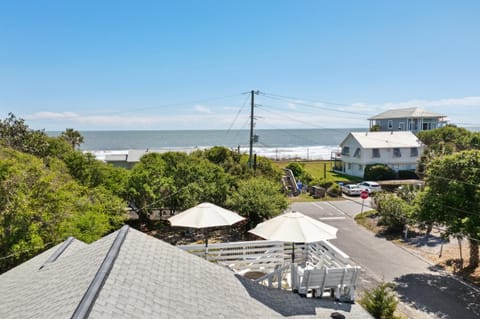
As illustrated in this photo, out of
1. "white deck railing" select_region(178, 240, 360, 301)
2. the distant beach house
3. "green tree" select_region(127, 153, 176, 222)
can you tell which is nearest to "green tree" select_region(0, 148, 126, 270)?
"white deck railing" select_region(178, 240, 360, 301)

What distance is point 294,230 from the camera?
8.97m

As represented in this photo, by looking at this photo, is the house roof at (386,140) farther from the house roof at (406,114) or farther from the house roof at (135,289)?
the house roof at (135,289)

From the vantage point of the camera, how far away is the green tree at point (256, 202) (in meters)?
19.9

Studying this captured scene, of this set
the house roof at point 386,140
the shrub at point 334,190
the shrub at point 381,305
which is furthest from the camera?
the house roof at point 386,140

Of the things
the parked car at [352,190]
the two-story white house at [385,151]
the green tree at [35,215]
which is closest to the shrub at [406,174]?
→ the two-story white house at [385,151]

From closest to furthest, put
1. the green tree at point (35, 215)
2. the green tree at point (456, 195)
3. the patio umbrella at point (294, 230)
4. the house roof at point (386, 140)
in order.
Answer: the patio umbrella at point (294, 230) → the green tree at point (35, 215) → the green tree at point (456, 195) → the house roof at point (386, 140)

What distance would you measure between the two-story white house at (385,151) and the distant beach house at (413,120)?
470 inches

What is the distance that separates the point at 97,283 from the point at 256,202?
Result: 50.0ft

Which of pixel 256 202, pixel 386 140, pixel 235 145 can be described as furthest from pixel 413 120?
pixel 235 145

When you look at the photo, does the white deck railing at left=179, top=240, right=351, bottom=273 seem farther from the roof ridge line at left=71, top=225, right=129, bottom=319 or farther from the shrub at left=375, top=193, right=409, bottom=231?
the shrub at left=375, top=193, right=409, bottom=231

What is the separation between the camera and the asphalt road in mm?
12258

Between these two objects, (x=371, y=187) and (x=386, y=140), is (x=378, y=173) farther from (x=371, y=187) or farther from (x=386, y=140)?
(x=371, y=187)

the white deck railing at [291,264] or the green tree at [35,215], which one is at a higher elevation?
the green tree at [35,215]

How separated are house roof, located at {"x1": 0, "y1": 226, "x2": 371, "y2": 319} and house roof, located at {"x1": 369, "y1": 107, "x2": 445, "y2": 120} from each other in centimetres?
5905
